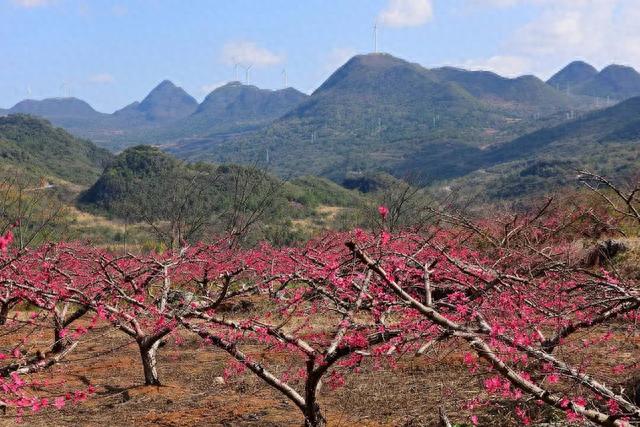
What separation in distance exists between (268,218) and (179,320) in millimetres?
55873

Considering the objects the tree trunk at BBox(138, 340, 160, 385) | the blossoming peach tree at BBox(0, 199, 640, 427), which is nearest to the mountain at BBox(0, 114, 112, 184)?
the tree trunk at BBox(138, 340, 160, 385)

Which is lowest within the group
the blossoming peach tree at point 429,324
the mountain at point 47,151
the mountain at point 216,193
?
the mountain at point 216,193

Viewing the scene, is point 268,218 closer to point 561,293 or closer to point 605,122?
point 561,293

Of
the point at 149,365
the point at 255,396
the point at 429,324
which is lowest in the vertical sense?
the point at 255,396

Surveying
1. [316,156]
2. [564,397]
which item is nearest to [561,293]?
[564,397]

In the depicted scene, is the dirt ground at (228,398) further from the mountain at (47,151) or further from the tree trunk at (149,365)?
the mountain at (47,151)

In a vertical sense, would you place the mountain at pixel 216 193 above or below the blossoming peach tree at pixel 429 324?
below

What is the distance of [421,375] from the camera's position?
8.63 meters

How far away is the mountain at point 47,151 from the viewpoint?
8538 cm

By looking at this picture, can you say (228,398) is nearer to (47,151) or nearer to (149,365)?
(149,365)

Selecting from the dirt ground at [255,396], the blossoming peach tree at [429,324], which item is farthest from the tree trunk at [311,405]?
the dirt ground at [255,396]

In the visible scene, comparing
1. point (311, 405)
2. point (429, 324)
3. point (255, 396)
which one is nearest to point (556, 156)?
point (255, 396)

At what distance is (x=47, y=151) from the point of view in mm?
100188

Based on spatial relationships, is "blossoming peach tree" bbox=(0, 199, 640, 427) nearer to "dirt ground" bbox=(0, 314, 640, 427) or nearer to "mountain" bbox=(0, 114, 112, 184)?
"dirt ground" bbox=(0, 314, 640, 427)
